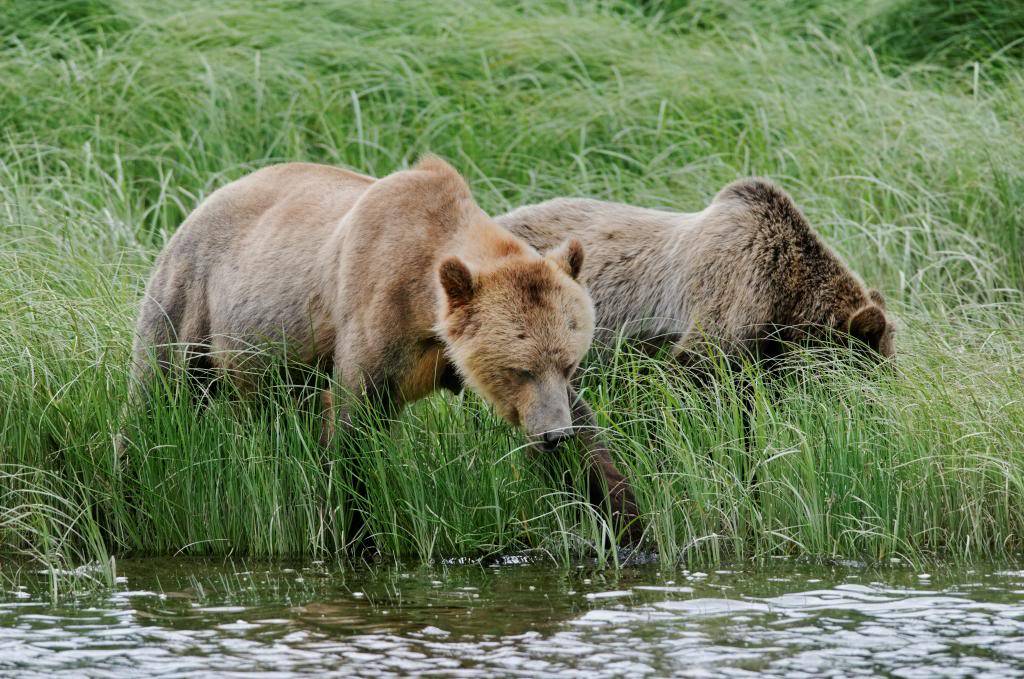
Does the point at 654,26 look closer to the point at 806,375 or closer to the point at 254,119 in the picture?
the point at 254,119

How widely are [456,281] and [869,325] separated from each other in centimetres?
235

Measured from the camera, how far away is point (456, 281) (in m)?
5.52

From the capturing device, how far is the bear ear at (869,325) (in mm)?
6766

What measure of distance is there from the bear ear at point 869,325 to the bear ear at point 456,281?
2187mm

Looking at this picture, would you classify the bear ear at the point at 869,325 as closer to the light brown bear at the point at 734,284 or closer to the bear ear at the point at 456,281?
the light brown bear at the point at 734,284

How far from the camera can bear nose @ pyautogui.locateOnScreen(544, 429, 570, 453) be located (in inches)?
210

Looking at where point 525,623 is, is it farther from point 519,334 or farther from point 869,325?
point 869,325

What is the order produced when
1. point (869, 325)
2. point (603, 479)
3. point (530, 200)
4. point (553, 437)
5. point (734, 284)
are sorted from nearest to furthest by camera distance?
point (553, 437) < point (603, 479) < point (869, 325) < point (734, 284) < point (530, 200)

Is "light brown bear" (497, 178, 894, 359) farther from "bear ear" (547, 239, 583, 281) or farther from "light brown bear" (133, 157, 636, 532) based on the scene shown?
"light brown bear" (133, 157, 636, 532)

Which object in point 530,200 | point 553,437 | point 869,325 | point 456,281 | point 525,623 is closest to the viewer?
point 525,623

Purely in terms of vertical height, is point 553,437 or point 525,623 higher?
point 553,437

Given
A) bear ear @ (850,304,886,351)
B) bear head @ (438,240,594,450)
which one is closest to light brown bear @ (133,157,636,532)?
bear head @ (438,240,594,450)

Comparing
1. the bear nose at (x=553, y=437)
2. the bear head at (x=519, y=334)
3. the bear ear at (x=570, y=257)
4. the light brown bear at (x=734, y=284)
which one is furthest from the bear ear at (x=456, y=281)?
the light brown bear at (x=734, y=284)

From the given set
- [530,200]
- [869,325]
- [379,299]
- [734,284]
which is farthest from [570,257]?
[530,200]
